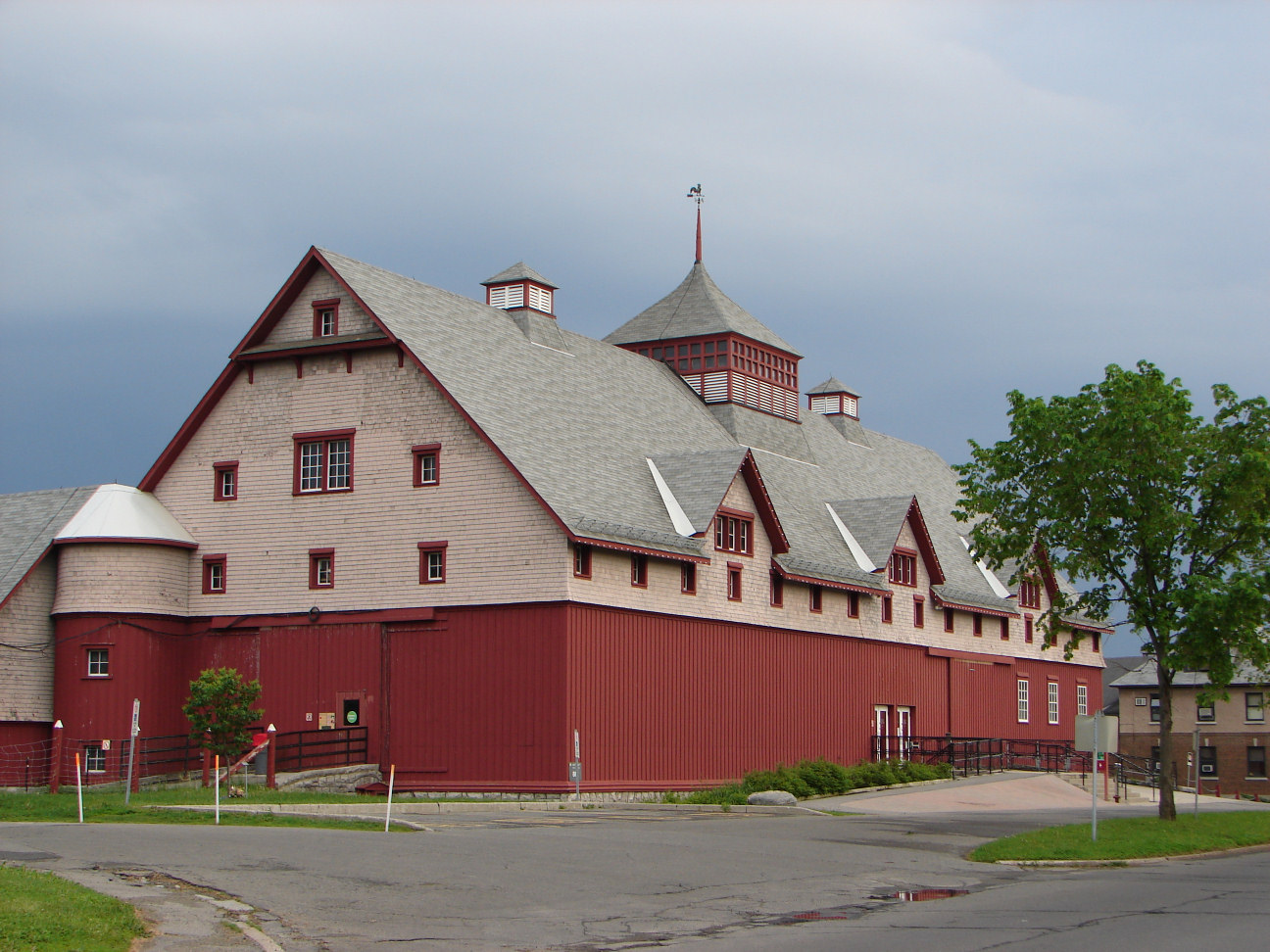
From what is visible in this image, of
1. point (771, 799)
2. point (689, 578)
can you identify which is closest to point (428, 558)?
point (689, 578)

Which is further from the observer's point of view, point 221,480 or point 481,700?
point 221,480

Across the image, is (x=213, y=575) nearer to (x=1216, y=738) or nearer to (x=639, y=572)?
(x=639, y=572)

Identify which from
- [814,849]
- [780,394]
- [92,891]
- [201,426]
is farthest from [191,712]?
[780,394]

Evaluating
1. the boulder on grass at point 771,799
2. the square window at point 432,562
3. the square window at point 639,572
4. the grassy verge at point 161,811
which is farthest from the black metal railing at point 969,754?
the grassy verge at point 161,811

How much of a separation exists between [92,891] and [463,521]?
72.3ft

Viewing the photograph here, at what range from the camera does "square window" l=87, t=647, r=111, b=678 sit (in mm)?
39594

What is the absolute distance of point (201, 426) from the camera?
1658 inches

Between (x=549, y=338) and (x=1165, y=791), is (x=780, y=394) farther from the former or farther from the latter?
(x=1165, y=791)

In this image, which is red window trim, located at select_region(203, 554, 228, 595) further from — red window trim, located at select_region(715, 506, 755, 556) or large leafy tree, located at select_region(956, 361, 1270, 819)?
large leafy tree, located at select_region(956, 361, 1270, 819)

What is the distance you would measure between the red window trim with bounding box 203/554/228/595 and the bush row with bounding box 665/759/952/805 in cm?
1318

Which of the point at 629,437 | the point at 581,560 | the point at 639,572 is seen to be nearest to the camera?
the point at 581,560

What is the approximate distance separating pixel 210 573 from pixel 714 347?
19.7 m

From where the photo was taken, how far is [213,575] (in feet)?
136

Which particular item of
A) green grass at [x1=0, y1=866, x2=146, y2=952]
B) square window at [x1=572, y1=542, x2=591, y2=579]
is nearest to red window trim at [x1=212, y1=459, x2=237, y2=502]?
square window at [x1=572, y1=542, x2=591, y2=579]
